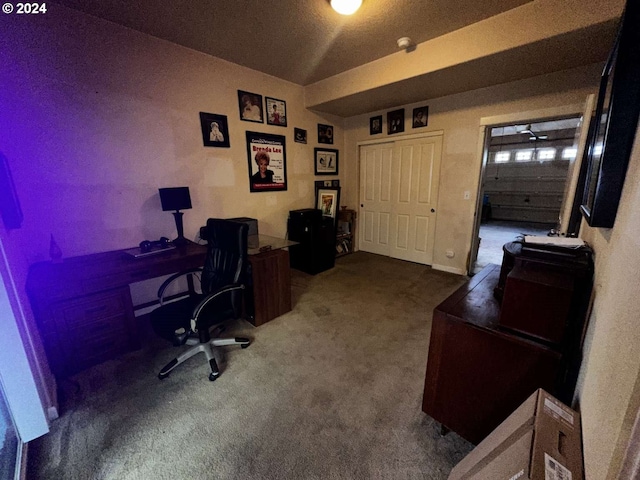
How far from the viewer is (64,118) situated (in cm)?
204

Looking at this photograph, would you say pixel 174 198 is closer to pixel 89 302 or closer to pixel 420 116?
pixel 89 302

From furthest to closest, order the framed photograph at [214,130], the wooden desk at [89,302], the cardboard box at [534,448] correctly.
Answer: the framed photograph at [214,130], the wooden desk at [89,302], the cardboard box at [534,448]

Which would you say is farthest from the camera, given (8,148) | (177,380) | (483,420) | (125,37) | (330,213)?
(330,213)

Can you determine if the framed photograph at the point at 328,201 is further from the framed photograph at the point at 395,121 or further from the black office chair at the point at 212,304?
the black office chair at the point at 212,304

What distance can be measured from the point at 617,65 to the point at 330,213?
11.0ft

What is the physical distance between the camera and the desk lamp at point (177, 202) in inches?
94.5

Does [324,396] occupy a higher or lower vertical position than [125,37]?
lower

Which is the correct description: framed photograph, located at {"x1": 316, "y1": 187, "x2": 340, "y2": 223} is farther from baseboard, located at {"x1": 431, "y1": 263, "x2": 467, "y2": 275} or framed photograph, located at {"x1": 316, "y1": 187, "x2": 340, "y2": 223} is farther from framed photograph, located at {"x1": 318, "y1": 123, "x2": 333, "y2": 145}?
baseboard, located at {"x1": 431, "y1": 263, "x2": 467, "y2": 275}

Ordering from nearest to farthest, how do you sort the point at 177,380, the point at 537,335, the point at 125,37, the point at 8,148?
the point at 537,335 < the point at 177,380 < the point at 8,148 < the point at 125,37

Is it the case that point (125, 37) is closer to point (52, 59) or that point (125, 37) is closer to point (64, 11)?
point (64, 11)

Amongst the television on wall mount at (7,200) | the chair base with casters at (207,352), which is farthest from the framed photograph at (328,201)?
the television on wall mount at (7,200)

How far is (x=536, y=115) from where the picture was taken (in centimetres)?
274

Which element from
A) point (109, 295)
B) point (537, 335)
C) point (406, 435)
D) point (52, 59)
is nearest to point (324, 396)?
point (406, 435)

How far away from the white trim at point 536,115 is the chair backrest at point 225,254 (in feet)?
10.7
